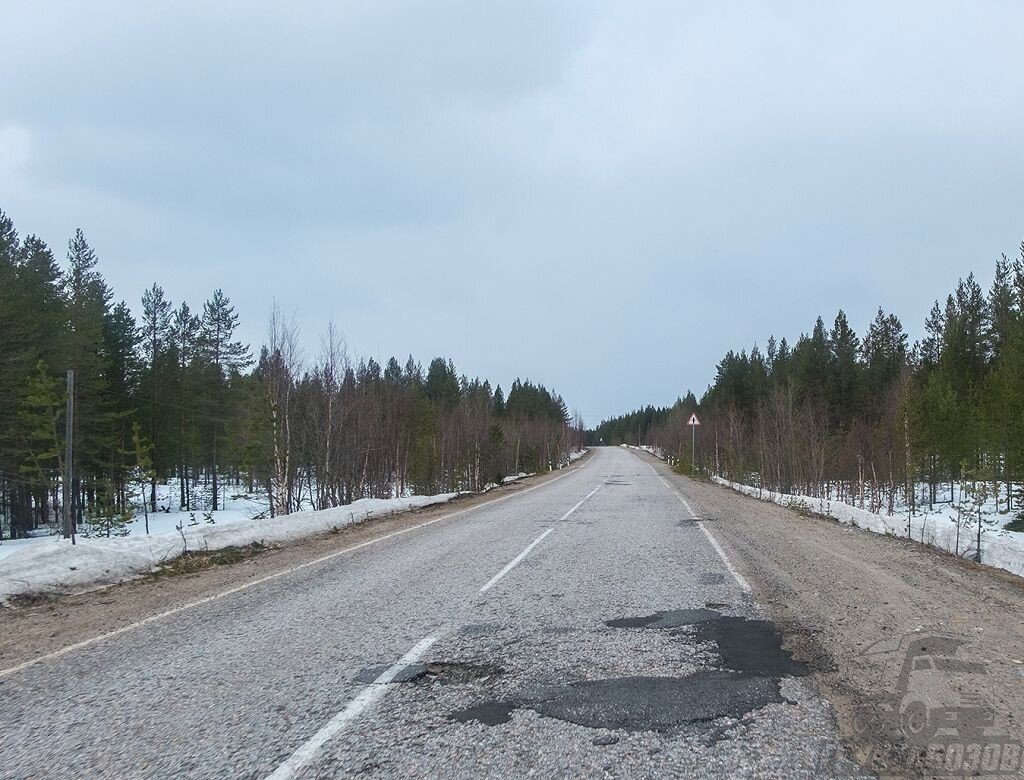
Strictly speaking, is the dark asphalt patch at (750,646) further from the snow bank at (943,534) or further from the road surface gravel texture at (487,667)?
the snow bank at (943,534)

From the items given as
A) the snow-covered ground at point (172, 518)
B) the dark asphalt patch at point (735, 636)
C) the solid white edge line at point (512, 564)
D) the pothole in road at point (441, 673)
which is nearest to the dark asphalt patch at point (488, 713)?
the pothole in road at point (441, 673)

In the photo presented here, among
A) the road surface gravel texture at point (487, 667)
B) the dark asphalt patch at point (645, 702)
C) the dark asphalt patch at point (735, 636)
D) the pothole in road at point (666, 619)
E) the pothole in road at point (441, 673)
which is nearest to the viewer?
the road surface gravel texture at point (487, 667)

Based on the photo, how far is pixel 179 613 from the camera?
769 centimetres

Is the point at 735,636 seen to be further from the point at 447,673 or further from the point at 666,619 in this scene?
the point at 447,673

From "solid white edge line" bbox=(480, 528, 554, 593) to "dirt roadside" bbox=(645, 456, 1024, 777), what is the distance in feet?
10.4

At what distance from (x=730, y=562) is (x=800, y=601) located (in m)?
2.89

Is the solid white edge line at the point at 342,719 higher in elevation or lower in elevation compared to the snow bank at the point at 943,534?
higher

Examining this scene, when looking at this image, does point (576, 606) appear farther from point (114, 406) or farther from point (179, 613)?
point (114, 406)

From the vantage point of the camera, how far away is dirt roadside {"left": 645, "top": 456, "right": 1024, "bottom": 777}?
380 centimetres

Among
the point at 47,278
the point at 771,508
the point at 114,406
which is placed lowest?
the point at 771,508

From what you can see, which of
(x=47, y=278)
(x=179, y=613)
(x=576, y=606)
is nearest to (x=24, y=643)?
(x=179, y=613)

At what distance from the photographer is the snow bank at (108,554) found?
9.08m

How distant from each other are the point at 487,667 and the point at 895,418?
36.8 m

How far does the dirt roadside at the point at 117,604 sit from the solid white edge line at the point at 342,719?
3408 millimetres
